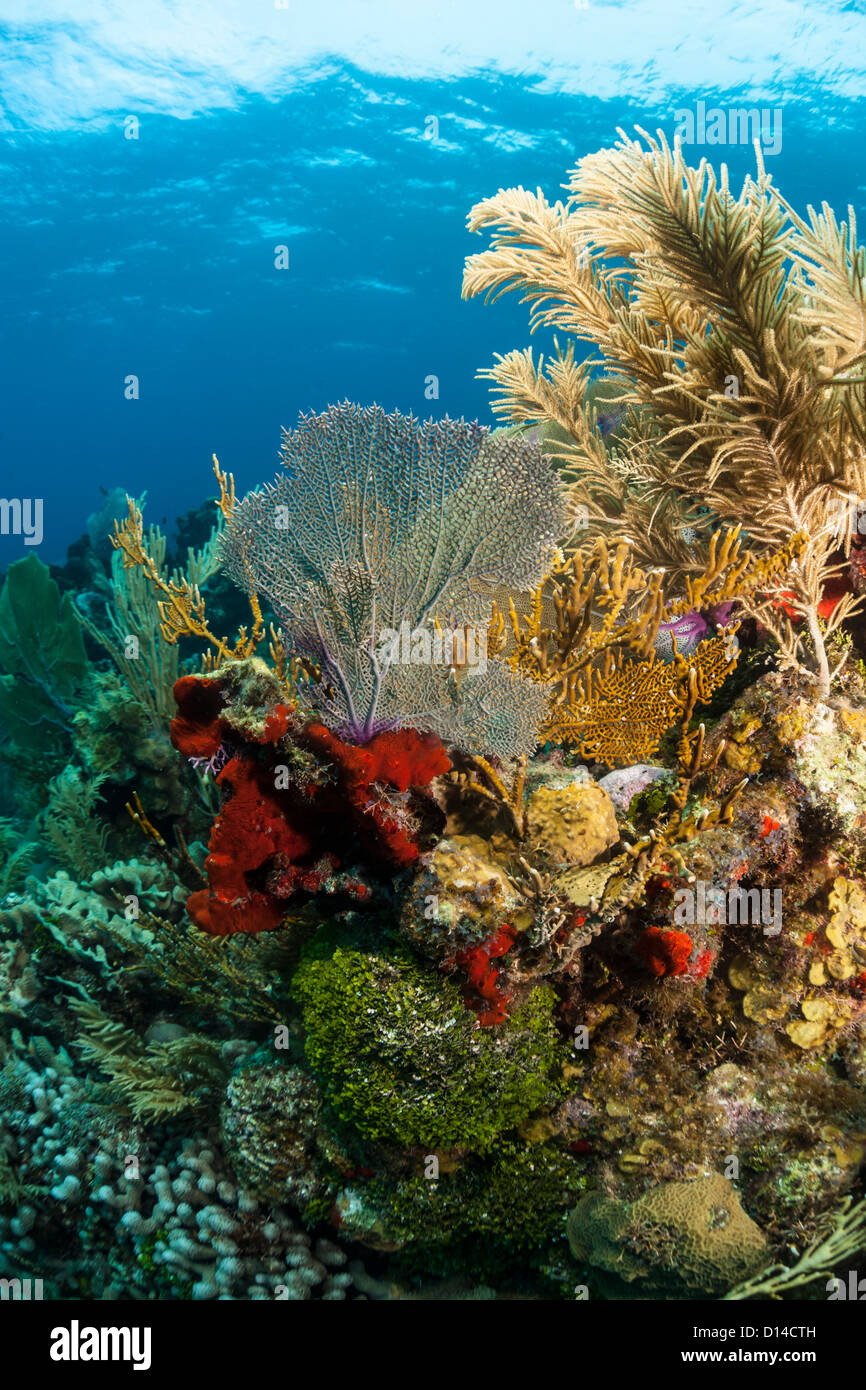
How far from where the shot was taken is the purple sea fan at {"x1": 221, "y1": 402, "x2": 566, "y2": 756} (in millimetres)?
3059

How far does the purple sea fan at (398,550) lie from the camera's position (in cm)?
306

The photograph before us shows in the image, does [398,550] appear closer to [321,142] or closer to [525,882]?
[525,882]

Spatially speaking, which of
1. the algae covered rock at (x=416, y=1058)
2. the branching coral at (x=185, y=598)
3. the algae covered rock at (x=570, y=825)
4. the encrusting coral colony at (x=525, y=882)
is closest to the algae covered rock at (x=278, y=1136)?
the encrusting coral colony at (x=525, y=882)

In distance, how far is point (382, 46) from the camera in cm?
2794

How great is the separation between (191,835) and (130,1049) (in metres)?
1.84

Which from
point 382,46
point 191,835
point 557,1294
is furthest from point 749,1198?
point 382,46

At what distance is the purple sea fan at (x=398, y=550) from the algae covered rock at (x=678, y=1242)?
6.59ft

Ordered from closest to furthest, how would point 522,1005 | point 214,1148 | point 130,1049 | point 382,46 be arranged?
point 522,1005 → point 214,1148 → point 130,1049 → point 382,46

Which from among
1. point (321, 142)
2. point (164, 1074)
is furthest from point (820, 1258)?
point (321, 142)

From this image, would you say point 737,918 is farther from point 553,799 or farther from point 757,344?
point 757,344

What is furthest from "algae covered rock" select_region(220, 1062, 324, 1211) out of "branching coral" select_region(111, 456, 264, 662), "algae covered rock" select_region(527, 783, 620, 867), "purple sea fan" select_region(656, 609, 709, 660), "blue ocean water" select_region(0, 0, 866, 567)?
"blue ocean water" select_region(0, 0, 866, 567)

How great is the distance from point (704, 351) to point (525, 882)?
112 inches

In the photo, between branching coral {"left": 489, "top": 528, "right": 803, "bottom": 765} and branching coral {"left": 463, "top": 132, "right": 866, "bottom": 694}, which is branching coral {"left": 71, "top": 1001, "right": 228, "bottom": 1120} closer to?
branching coral {"left": 489, "top": 528, "right": 803, "bottom": 765}

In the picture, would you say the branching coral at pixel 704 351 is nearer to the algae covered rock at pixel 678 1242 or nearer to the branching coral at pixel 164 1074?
the algae covered rock at pixel 678 1242
